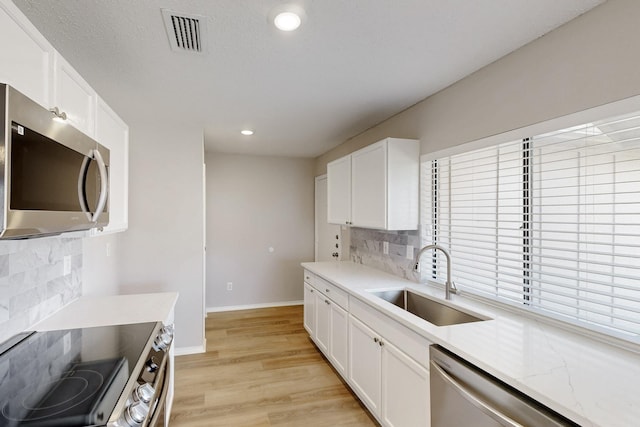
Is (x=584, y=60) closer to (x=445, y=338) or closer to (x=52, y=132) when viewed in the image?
(x=445, y=338)

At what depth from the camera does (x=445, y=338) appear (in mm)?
1496

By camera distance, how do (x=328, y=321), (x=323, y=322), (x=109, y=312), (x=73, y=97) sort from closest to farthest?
(x=73, y=97)
(x=109, y=312)
(x=328, y=321)
(x=323, y=322)

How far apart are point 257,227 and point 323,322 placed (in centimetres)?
226

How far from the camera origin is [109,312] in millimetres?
1947

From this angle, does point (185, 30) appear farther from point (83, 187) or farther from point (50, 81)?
point (83, 187)

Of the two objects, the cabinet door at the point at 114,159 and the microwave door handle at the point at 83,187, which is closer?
the microwave door handle at the point at 83,187

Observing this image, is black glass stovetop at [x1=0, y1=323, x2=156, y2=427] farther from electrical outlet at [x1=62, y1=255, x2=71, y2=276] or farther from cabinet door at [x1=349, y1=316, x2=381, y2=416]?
cabinet door at [x1=349, y1=316, x2=381, y2=416]

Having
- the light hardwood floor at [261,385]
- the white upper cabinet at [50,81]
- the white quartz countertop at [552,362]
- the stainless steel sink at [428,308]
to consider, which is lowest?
the light hardwood floor at [261,385]

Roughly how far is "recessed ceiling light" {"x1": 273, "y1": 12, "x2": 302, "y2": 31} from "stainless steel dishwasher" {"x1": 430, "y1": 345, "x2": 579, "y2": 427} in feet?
5.58

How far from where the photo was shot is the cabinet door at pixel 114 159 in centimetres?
181

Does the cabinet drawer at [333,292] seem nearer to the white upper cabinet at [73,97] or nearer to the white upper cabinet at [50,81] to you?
the white upper cabinet at [50,81]

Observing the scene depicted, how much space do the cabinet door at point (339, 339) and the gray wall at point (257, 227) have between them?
7.44 ft

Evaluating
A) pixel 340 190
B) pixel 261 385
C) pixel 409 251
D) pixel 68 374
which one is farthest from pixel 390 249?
pixel 68 374

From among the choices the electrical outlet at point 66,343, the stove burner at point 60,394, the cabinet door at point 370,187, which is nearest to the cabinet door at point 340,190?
the cabinet door at point 370,187
